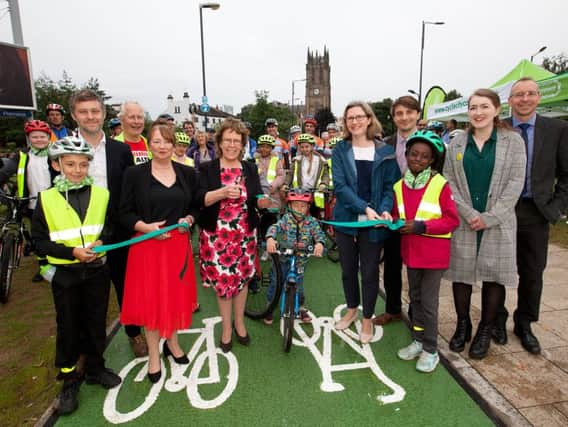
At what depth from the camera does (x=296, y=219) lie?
139 inches

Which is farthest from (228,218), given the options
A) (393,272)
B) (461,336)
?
(461,336)

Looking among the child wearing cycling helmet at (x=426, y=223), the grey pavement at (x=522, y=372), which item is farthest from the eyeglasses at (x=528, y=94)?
the grey pavement at (x=522, y=372)

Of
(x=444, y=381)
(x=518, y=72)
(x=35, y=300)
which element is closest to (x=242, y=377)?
(x=444, y=381)

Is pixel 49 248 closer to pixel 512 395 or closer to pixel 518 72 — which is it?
pixel 512 395

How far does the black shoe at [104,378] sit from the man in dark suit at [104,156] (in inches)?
32.0

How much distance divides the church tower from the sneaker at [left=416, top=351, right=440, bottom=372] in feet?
331

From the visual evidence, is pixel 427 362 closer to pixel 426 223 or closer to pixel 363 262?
pixel 363 262

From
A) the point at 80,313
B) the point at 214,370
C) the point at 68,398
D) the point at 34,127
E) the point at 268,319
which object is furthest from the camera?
the point at 34,127

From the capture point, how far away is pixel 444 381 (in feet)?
9.37

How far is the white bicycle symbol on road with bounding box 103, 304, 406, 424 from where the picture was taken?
8.70ft

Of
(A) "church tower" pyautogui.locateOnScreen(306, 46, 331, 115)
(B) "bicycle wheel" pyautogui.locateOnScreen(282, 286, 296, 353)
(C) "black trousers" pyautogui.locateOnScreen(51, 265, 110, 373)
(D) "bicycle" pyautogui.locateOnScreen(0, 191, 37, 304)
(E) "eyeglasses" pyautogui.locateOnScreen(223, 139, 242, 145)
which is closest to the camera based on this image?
(C) "black trousers" pyautogui.locateOnScreen(51, 265, 110, 373)

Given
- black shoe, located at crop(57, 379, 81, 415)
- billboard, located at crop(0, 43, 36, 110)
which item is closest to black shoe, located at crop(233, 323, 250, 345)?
black shoe, located at crop(57, 379, 81, 415)

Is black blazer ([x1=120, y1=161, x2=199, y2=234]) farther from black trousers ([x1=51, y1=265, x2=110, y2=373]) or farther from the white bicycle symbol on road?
the white bicycle symbol on road

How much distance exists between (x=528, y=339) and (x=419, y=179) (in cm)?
192
